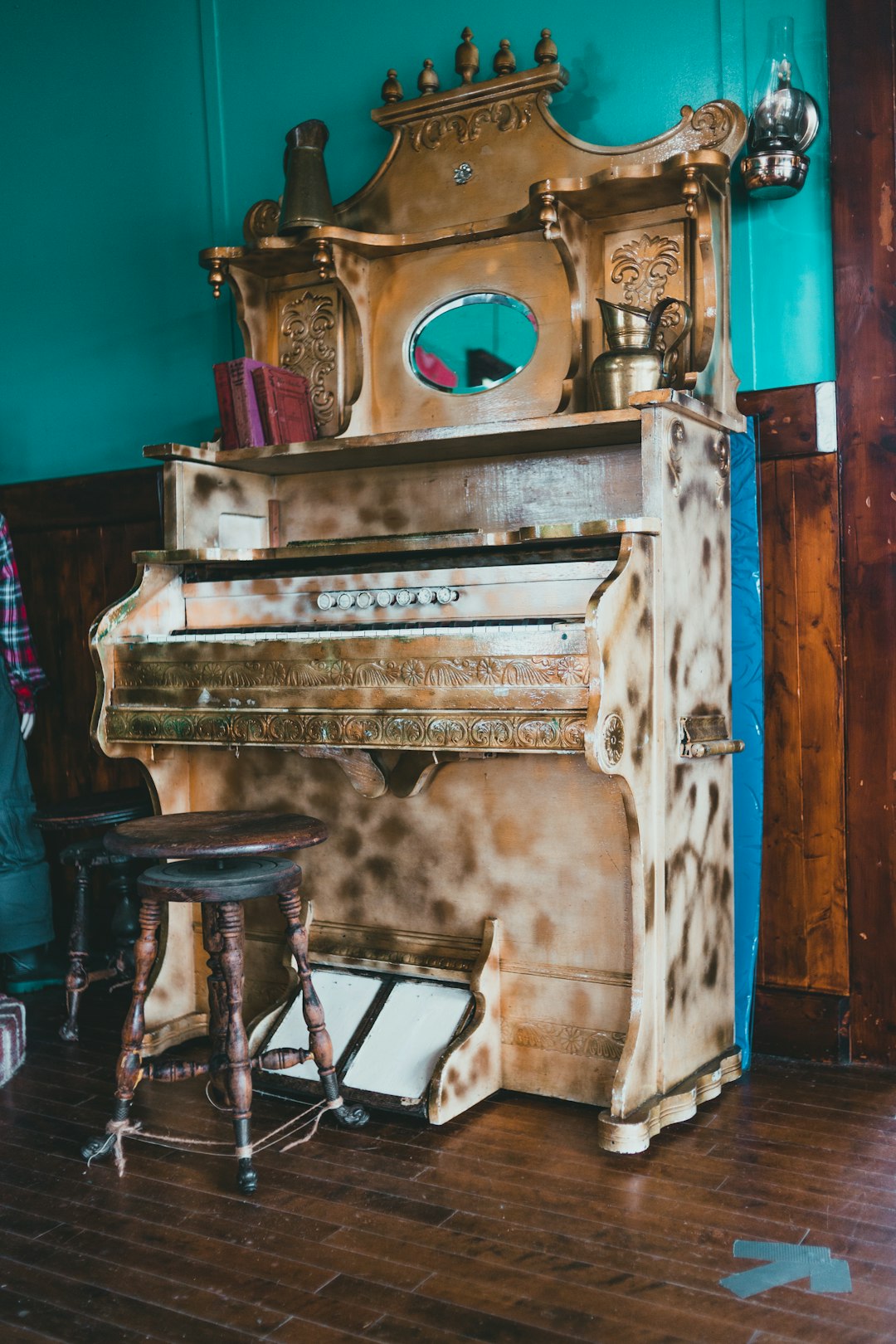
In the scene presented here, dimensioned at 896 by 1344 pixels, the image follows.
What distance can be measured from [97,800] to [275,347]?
4.66 feet

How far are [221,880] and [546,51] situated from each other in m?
2.23

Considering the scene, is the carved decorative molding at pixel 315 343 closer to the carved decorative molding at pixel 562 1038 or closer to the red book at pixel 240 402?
the red book at pixel 240 402

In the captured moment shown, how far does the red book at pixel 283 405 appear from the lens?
128 inches

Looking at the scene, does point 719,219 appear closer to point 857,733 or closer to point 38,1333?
point 857,733

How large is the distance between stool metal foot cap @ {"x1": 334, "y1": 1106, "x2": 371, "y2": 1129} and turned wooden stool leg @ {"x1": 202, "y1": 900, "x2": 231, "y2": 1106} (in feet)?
0.81

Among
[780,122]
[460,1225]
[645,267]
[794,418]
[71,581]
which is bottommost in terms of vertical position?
[460,1225]

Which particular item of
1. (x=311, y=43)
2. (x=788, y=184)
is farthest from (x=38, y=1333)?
(x=311, y=43)

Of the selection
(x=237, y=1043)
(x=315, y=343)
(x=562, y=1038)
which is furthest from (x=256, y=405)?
(x=562, y=1038)

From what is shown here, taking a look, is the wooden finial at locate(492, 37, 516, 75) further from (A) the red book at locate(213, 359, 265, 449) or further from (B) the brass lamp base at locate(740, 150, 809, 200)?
(A) the red book at locate(213, 359, 265, 449)

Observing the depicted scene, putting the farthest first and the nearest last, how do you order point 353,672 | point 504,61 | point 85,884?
point 85,884 < point 504,61 < point 353,672

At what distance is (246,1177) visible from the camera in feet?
7.80

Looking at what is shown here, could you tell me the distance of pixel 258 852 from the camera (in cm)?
243

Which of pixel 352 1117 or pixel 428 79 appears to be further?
pixel 428 79

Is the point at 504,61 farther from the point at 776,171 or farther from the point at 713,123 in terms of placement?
the point at 776,171
